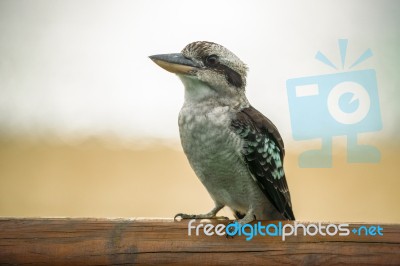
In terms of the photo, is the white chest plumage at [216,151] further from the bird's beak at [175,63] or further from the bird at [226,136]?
the bird's beak at [175,63]

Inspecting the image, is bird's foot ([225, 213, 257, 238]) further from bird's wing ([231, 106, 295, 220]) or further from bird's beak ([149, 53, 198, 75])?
bird's beak ([149, 53, 198, 75])

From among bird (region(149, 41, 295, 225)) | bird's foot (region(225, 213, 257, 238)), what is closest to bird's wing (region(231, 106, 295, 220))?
bird (region(149, 41, 295, 225))

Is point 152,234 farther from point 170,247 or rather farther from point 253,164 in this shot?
→ point 253,164

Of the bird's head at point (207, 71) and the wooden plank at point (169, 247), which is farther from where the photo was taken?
the bird's head at point (207, 71)

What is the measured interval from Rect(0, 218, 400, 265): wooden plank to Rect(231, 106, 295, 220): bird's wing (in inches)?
11.7

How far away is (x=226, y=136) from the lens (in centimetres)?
161

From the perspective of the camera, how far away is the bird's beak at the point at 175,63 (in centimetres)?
163

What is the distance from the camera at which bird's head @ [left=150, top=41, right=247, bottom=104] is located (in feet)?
5.48

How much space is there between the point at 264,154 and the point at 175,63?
0.40 meters

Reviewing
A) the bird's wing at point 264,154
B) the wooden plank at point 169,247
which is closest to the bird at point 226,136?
the bird's wing at point 264,154

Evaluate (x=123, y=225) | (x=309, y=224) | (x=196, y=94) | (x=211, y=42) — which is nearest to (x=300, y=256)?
→ (x=309, y=224)

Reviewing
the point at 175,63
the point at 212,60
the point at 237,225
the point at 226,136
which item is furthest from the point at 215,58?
the point at 237,225

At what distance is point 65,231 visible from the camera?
1.41m

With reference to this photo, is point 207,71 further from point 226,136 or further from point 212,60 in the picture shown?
point 226,136
